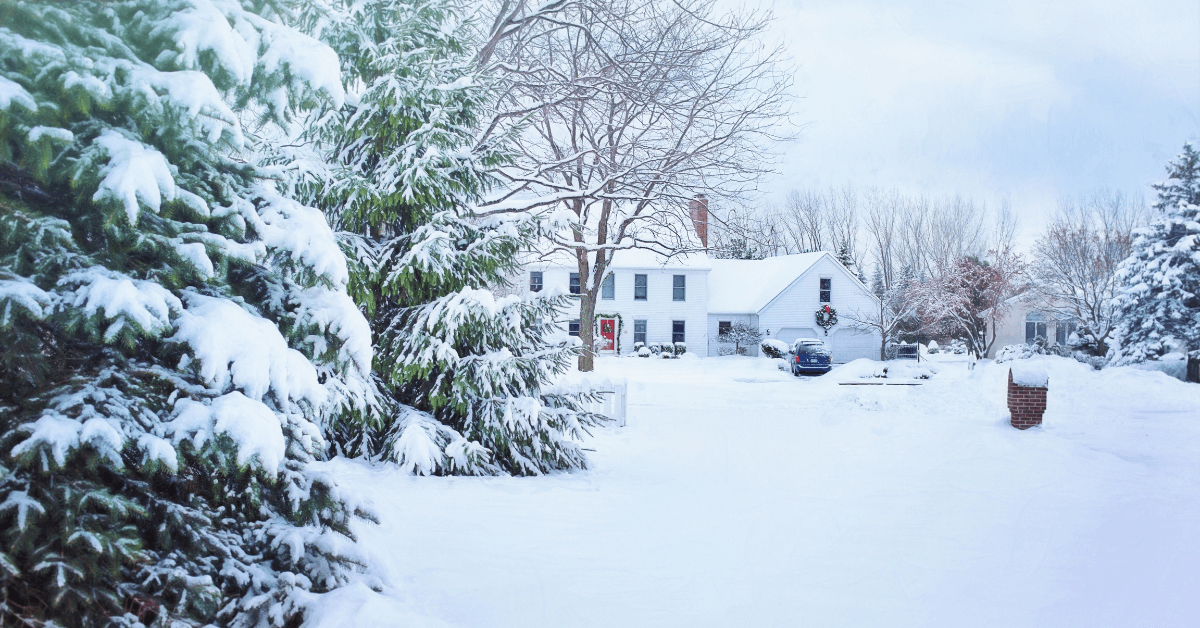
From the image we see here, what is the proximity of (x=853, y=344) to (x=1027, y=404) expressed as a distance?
81.5 ft

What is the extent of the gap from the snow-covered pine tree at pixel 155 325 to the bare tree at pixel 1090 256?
31284 mm

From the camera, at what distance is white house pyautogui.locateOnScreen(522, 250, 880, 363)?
34719mm

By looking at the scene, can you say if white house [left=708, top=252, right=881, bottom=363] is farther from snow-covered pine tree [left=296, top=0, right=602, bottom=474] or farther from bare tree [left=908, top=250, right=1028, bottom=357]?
snow-covered pine tree [left=296, top=0, right=602, bottom=474]

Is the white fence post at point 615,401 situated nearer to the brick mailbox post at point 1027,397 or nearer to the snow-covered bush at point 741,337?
the brick mailbox post at point 1027,397

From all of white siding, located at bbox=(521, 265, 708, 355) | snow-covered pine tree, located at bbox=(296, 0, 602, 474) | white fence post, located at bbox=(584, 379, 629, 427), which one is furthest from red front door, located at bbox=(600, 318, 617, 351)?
snow-covered pine tree, located at bbox=(296, 0, 602, 474)

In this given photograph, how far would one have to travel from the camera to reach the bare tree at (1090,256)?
27.3 m

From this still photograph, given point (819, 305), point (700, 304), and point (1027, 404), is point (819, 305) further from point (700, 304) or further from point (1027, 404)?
point (1027, 404)

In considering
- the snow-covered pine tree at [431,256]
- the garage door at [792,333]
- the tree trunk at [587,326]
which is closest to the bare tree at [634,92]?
the snow-covered pine tree at [431,256]

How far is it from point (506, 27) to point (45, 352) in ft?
32.5

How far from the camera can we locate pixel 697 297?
117ft

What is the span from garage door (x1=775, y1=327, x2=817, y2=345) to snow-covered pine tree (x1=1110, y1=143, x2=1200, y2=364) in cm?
1340

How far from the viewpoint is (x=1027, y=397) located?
1134 centimetres

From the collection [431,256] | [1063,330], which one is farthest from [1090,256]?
[431,256]

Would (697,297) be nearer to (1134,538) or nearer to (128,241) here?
(1134,538)
